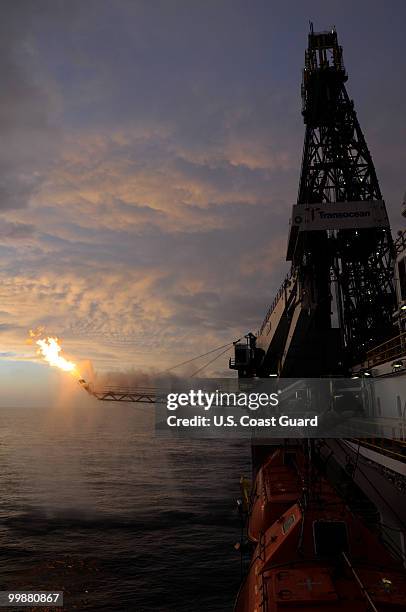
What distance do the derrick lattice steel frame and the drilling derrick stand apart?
0.38 ft

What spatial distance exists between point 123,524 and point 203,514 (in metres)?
7.34

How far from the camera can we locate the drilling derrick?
3359cm

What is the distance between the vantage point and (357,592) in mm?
11297

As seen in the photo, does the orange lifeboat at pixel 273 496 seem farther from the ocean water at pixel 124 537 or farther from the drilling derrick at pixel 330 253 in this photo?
the drilling derrick at pixel 330 253

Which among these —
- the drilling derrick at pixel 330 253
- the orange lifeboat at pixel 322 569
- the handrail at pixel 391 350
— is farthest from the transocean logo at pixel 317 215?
the orange lifeboat at pixel 322 569

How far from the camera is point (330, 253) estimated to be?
37031mm

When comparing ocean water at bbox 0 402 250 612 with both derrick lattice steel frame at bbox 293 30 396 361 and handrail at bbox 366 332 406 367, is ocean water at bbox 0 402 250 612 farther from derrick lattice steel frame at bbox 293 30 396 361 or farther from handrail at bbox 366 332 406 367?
derrick lattice steel frame at bbox 293 30 396 361

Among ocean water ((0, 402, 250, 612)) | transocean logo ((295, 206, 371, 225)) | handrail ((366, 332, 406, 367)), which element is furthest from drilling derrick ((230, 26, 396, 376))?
ocean water ((0, 402, 250, 612))

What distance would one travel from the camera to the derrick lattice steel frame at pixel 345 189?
44.4 metres

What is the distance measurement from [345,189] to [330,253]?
670 inches

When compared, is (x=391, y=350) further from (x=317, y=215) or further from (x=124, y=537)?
(x=124, y=537)

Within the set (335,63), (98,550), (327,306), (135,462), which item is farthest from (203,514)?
(335,63)

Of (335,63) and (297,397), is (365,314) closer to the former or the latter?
(297,397)

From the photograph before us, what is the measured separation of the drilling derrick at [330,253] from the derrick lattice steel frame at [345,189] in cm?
12
